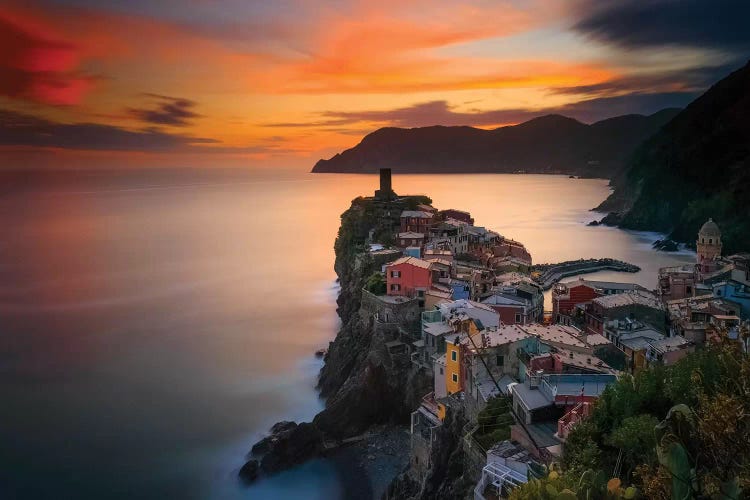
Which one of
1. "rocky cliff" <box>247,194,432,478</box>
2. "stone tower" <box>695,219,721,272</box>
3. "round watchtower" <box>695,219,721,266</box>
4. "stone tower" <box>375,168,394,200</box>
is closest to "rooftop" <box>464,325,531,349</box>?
"rocky cliff" <box>247,194,432,478</box>

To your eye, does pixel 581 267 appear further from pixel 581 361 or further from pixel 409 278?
pixel 581 361

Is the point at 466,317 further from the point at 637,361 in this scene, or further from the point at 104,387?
the point at 104,387

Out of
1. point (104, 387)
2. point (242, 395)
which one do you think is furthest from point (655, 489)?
point (104, 387)

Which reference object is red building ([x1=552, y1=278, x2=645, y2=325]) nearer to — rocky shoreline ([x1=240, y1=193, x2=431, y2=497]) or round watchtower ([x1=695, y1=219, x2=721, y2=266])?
rocky shoreline ([x1=240, y1=193, x2=431, y2=497])

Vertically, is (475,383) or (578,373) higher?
(578,373)

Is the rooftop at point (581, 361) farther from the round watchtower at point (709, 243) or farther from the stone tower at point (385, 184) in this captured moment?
the stone tower at point (385, 184)

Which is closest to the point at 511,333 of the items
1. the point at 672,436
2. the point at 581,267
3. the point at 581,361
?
the point at 581,361
